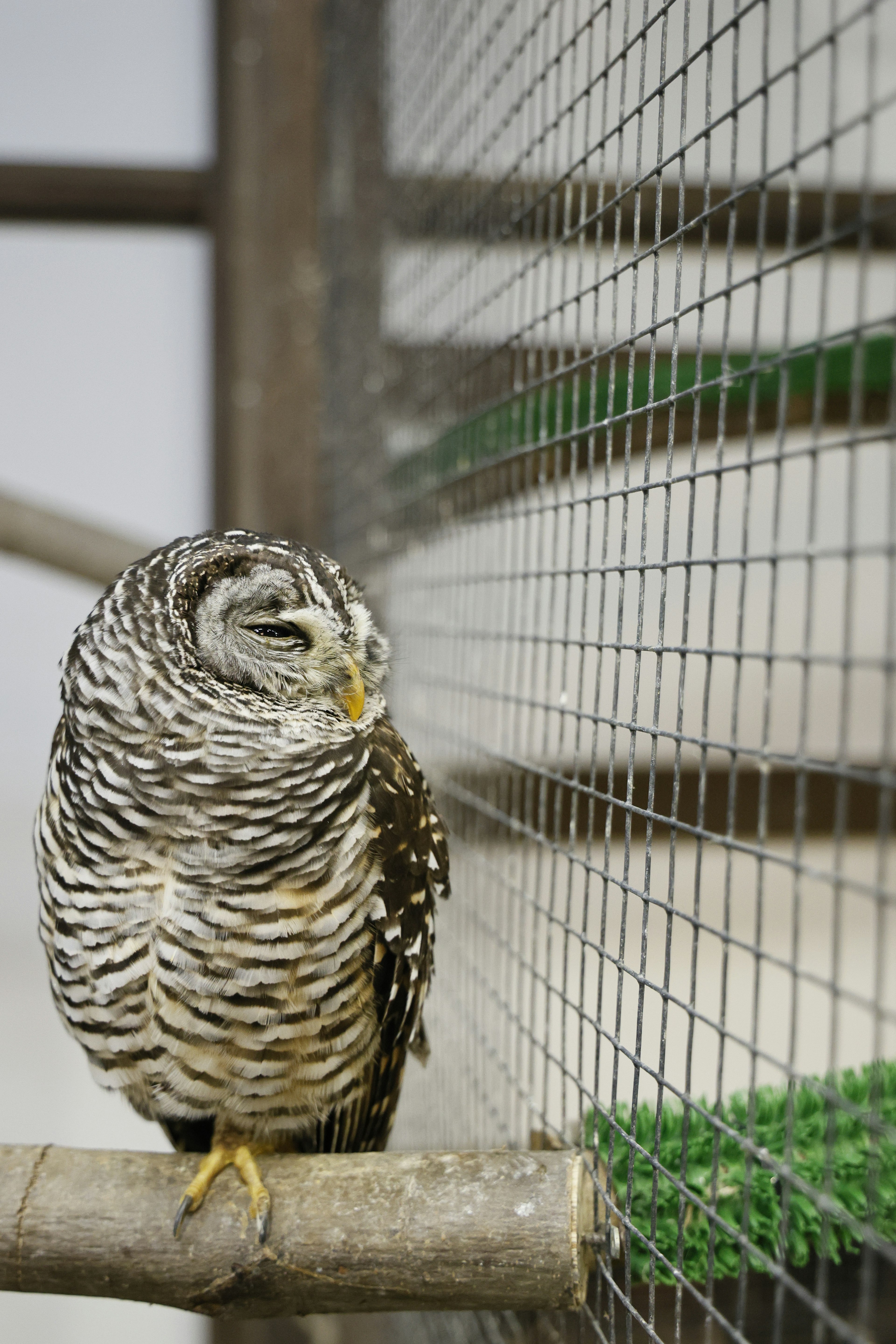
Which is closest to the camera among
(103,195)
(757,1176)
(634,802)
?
(757,1176)

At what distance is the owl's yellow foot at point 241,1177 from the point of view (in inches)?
43.5

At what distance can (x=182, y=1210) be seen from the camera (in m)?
1.12

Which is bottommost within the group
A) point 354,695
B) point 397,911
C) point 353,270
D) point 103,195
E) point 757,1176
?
point 757,1176

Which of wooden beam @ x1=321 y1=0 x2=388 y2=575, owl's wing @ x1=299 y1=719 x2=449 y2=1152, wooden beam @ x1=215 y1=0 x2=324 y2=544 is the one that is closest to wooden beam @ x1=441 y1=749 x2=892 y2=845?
owl's wing @ x1=299 y1=719 x2=449 y2=1152

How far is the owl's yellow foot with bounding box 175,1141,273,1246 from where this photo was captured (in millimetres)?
1105

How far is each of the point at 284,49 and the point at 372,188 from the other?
406 mm

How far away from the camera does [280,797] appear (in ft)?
3.62

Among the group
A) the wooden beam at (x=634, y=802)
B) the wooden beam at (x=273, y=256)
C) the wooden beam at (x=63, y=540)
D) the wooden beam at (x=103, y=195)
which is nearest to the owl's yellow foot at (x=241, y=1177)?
the wooden beam at (x=634, y=802)

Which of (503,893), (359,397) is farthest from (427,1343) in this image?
(359,397)

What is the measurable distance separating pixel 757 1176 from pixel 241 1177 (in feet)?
1.84

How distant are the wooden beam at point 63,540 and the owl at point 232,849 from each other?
868mm

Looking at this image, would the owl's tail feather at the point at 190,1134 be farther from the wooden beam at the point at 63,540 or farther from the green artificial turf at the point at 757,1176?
the wooden beam at the point at 63,540

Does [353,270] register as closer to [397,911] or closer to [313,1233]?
[397,911]

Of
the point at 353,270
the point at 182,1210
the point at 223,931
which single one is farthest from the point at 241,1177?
the point at 353,270
